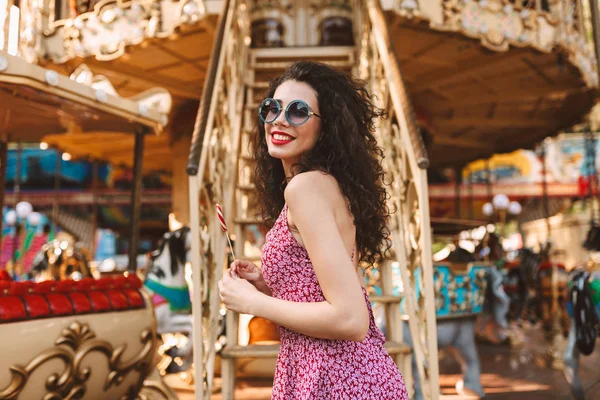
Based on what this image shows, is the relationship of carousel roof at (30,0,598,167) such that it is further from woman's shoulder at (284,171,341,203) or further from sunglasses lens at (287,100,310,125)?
woman's shoulder at (284,171,341,203)

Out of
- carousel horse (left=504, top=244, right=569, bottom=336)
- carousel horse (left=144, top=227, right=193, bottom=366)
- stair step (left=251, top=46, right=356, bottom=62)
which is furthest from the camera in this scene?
carousel horse (left=504, top=244, right=569, bottom=336)

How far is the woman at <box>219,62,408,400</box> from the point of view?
1.28 meters

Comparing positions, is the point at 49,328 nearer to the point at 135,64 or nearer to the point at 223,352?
the point at 223,352

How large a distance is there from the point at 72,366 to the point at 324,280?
227cm

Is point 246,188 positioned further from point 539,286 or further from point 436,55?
point 539,286

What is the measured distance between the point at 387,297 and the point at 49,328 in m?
2.09

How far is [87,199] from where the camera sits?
2098 cm

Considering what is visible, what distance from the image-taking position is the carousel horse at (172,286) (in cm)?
511

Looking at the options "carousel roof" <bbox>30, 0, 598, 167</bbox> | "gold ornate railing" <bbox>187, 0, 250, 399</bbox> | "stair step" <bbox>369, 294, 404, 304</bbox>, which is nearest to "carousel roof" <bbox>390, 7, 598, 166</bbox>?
"carousel roof" <bbox>30, 0, 598, 167</bbox>

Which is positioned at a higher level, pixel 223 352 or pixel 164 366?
pixel 223 352

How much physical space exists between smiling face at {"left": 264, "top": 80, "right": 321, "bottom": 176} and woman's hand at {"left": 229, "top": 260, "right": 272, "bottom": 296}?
333 millimetres

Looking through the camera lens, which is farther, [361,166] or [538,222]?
[538,222]

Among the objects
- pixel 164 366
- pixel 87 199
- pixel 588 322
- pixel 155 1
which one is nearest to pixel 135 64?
pixel 155 1

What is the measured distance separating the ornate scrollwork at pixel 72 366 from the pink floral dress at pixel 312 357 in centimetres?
183
